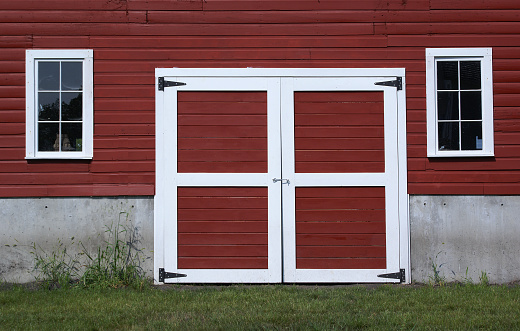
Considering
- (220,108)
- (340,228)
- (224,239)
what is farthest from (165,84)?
(340,228)

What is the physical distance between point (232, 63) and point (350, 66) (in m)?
1.53

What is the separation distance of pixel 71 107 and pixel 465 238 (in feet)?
17.6

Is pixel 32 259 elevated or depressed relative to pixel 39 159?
depressed

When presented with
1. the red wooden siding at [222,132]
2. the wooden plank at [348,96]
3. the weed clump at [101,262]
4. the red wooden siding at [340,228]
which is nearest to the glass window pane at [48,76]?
the red wooden siding at [222,132]

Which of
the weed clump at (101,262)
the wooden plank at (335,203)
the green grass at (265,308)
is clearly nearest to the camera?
the green grass at (265,308)

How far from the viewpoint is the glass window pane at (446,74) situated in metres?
7.48

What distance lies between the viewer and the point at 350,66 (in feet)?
24.3

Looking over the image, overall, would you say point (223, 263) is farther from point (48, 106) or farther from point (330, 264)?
point (48, 106)

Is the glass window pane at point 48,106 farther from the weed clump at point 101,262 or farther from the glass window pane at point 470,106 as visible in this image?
the glass window pane at point 470,106

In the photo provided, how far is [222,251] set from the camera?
724 centimetres

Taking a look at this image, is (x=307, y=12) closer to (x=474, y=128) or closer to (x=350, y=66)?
(x=350, y=66)

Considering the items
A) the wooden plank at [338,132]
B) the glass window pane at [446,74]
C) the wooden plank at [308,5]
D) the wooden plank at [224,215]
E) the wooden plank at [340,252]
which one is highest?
the wooden plank at [308,5]

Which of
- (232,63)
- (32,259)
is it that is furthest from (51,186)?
(232,63)

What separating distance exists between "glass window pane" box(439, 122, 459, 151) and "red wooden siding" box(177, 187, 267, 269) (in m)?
2.40
